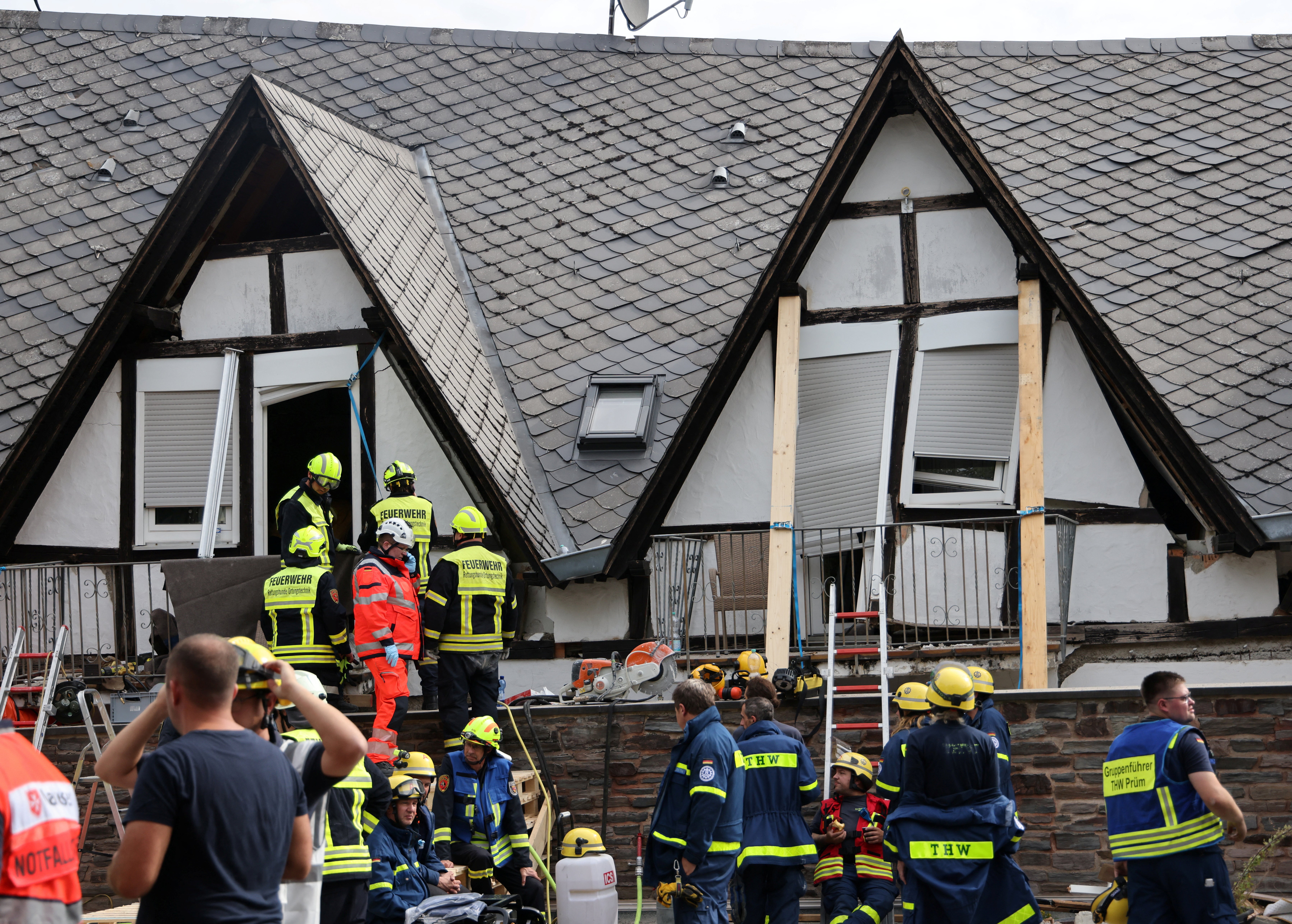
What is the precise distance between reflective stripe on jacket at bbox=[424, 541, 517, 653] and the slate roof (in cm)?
160

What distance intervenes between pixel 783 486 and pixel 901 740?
370cm

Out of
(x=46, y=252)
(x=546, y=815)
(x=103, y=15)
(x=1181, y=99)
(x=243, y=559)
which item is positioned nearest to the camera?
(x=546, y=815)

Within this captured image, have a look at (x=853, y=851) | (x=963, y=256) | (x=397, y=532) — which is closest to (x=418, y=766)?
(x=397, y=532)

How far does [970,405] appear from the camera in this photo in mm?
11578

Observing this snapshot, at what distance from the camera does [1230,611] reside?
1085cm

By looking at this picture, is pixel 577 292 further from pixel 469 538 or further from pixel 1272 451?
pixel 1272 451

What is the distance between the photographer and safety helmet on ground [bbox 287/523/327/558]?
9.84 metres

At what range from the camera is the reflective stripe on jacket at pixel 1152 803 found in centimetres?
666

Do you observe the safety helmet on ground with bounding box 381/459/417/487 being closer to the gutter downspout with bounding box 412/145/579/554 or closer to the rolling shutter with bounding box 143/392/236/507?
the gutter downspout with bounding box 412/145/579/554

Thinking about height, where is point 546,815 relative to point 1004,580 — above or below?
below

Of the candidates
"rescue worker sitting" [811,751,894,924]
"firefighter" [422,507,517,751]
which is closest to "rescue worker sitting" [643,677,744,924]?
"rescue worker sitting" [811,751,894,924]

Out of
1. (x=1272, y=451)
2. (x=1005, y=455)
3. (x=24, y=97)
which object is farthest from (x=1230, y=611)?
(x=24, y=97)

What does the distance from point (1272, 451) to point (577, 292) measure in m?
6.59

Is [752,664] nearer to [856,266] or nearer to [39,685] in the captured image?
[856,266]
